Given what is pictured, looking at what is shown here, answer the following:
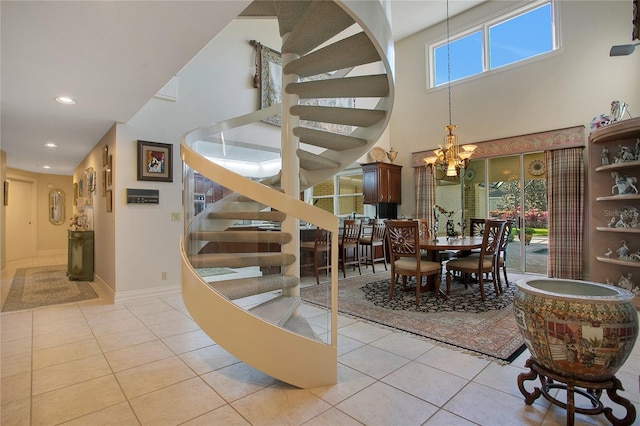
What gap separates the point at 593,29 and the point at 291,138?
18.2ft

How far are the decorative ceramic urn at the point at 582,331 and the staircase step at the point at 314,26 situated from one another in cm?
221

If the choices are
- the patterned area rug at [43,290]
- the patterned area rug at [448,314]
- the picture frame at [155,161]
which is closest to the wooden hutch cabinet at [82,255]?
the patterned area rug at [43,290]

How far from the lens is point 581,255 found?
5078 millimetres

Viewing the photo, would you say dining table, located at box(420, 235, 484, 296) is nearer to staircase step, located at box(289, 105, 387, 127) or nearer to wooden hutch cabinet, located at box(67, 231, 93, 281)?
staircase step, located at box(289, 105, 387, 127)

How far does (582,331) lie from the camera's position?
57.4 inches

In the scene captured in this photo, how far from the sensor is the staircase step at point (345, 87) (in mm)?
2649

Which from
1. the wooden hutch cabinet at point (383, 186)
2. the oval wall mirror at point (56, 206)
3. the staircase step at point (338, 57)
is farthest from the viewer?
the oval wall mirror at point (56, 206)

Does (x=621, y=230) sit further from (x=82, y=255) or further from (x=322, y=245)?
(x=82, y=255)

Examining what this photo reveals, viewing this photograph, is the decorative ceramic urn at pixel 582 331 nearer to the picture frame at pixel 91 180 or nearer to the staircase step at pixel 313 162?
the staircase step at pixel 313 162

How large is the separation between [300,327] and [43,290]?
15.1ft

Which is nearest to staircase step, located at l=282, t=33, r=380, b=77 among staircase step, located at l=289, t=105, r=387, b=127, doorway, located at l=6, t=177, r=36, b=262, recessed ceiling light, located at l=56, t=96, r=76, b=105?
staircase step, located at l=289, t=105, r=387, b=127

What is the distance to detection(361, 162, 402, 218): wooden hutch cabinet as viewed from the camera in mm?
7027

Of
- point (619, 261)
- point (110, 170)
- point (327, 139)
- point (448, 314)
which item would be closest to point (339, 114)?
point (327, 139)

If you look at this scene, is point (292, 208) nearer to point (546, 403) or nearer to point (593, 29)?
point (546, 403)
